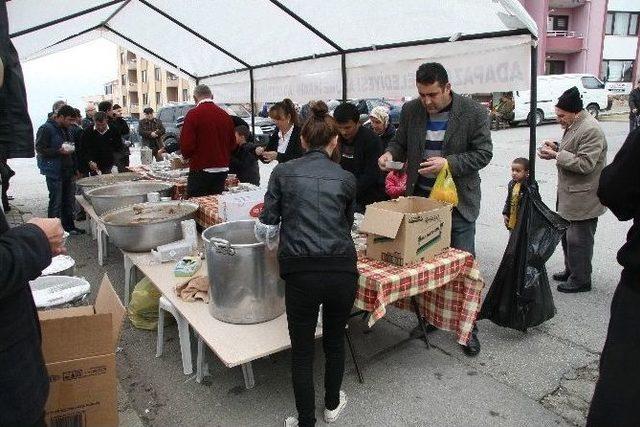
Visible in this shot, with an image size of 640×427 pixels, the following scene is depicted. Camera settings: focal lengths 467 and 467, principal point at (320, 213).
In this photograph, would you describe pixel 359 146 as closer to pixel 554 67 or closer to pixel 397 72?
pixel 397 72

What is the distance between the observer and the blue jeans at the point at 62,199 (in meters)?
6.40

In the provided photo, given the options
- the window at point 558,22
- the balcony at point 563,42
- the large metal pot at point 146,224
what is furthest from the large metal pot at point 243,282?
the window at point 558,22

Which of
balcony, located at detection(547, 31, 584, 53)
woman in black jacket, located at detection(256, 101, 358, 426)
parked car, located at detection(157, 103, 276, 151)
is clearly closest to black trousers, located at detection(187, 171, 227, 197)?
woman in black jacket, located at detection(256, 101, 358, 426)

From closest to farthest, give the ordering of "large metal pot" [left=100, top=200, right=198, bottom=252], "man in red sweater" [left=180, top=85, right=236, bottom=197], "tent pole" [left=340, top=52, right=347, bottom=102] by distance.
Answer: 1. "large metal pot" [left=100, top=200, right=198, bottom=252]
2. "man in red sweater" [left=180, top=85, right=236, bottom=197]
3. "tent pole" [left=340, top=52, right=347, bottom=102]

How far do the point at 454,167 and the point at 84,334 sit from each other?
7.34 feet

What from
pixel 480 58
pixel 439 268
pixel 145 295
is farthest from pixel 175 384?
pixel 480 58

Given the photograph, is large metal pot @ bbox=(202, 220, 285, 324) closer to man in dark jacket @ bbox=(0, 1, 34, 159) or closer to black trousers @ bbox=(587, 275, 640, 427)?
man in dark jacket @ bbox=(0, 1, 34, 159)

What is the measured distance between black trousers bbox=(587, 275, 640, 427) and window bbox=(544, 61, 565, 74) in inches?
1281

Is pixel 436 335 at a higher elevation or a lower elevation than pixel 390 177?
lower

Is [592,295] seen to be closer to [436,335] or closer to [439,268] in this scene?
[436,335]

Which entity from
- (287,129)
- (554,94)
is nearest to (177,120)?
(287,129)

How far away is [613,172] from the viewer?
152 cm

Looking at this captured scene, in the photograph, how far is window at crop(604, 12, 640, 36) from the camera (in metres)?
31.1

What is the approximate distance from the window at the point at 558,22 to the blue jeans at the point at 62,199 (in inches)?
1243
